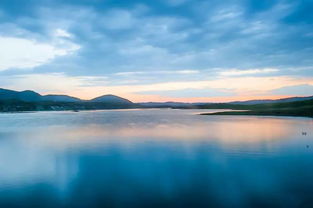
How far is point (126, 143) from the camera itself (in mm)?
37281

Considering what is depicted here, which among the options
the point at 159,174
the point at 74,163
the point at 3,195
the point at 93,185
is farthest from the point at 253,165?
the point at 3,195

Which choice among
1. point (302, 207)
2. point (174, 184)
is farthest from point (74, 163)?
point (302, 207)

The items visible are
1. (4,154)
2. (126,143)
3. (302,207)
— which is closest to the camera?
(302,207)

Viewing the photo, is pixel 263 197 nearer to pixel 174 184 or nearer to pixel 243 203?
pixel 243 203

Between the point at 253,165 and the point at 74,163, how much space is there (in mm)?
16738

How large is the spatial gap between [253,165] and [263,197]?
27.2 ft

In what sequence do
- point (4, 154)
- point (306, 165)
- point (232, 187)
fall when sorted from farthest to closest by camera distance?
point (4, 154) → point (306, 165) → point (232, 187)

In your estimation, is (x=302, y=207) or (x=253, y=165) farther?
(x=253, y=165)

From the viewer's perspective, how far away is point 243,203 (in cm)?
1373

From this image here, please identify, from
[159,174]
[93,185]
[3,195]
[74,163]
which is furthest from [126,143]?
[3,195]

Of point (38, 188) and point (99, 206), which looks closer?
point (99, 206)

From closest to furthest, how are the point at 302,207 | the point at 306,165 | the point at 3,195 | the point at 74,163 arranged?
the point at 302,207, the point at 3,195, the point at 306,165, the point at 74,163

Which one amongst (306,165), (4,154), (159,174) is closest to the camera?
(159,174)

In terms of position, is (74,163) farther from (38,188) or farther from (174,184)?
(174,184)
